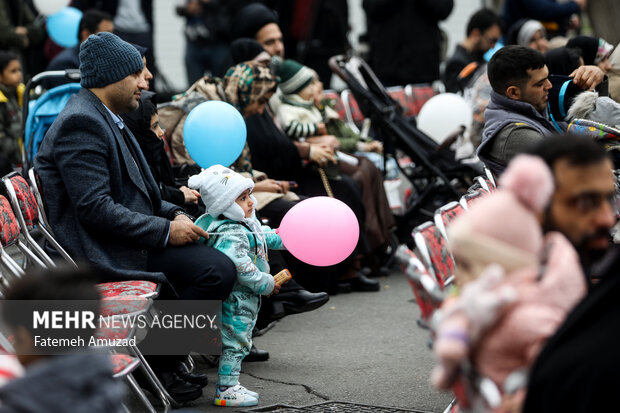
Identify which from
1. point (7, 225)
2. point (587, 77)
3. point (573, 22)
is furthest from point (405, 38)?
point (7, 225)

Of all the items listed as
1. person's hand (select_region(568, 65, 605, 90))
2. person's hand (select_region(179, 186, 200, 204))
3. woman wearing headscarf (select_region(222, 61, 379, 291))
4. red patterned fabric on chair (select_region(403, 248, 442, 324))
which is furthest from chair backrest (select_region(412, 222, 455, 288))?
woman wearing headscarf (select_region(222, 61, 379, 291))

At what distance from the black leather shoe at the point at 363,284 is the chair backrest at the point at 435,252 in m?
3.61

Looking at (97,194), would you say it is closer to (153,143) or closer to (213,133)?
(153,143)

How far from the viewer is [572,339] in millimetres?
Answer: 2289

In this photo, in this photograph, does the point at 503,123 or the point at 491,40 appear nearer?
the point at 503,123

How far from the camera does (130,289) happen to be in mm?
4160

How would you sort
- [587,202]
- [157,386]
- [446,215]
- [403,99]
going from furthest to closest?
[403,99] < [157,386] < [446,215] < [587,202]

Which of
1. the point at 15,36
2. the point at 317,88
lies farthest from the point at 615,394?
the point at 15,36

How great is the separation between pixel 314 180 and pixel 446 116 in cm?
177

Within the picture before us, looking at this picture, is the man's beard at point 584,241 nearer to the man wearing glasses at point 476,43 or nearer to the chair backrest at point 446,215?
the chair backrest at point 446,215

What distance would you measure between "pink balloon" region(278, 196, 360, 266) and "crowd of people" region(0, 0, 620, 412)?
0.90 ft

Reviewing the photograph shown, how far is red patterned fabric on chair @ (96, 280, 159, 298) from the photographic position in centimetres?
410

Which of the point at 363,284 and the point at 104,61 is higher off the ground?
the point at 104,61

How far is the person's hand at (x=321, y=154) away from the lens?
22.4 ft
